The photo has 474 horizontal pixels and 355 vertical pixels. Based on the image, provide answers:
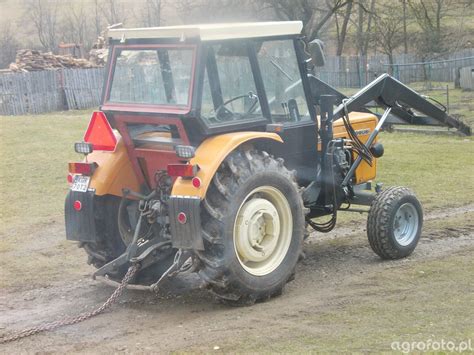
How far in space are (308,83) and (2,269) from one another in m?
3.71

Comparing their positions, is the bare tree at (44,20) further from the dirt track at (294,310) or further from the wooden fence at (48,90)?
the dirt track at (294,310)

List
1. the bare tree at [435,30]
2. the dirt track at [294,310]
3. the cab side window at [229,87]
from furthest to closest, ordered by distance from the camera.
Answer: the bare tree at [435,30], the cab side window at [229,87], the dirt track at [294,310]

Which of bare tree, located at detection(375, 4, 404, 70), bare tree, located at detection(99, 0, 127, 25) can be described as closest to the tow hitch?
bare tree, located at detection(375, 4, 404, 70)

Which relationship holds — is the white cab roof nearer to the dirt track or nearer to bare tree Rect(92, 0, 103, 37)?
the dirt track

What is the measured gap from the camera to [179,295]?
6.83 metres

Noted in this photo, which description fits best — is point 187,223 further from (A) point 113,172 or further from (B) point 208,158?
(A) point 113,172

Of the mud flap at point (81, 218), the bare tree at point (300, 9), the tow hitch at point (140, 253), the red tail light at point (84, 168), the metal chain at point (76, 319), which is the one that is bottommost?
the metal chain at point (76, 319)

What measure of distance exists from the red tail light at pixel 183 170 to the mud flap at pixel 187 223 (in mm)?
184

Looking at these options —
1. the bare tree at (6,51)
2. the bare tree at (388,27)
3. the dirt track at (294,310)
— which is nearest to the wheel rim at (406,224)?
the dirt track at (294,310)

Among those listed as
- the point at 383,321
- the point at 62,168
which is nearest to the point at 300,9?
the point at 62,168

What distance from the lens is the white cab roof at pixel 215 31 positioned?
242 inches

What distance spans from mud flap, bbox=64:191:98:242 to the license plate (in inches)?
1.6

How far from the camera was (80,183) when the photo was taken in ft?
22.2

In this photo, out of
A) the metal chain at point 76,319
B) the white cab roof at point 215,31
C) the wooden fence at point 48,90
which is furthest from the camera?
the wooden fence at point 48,90
